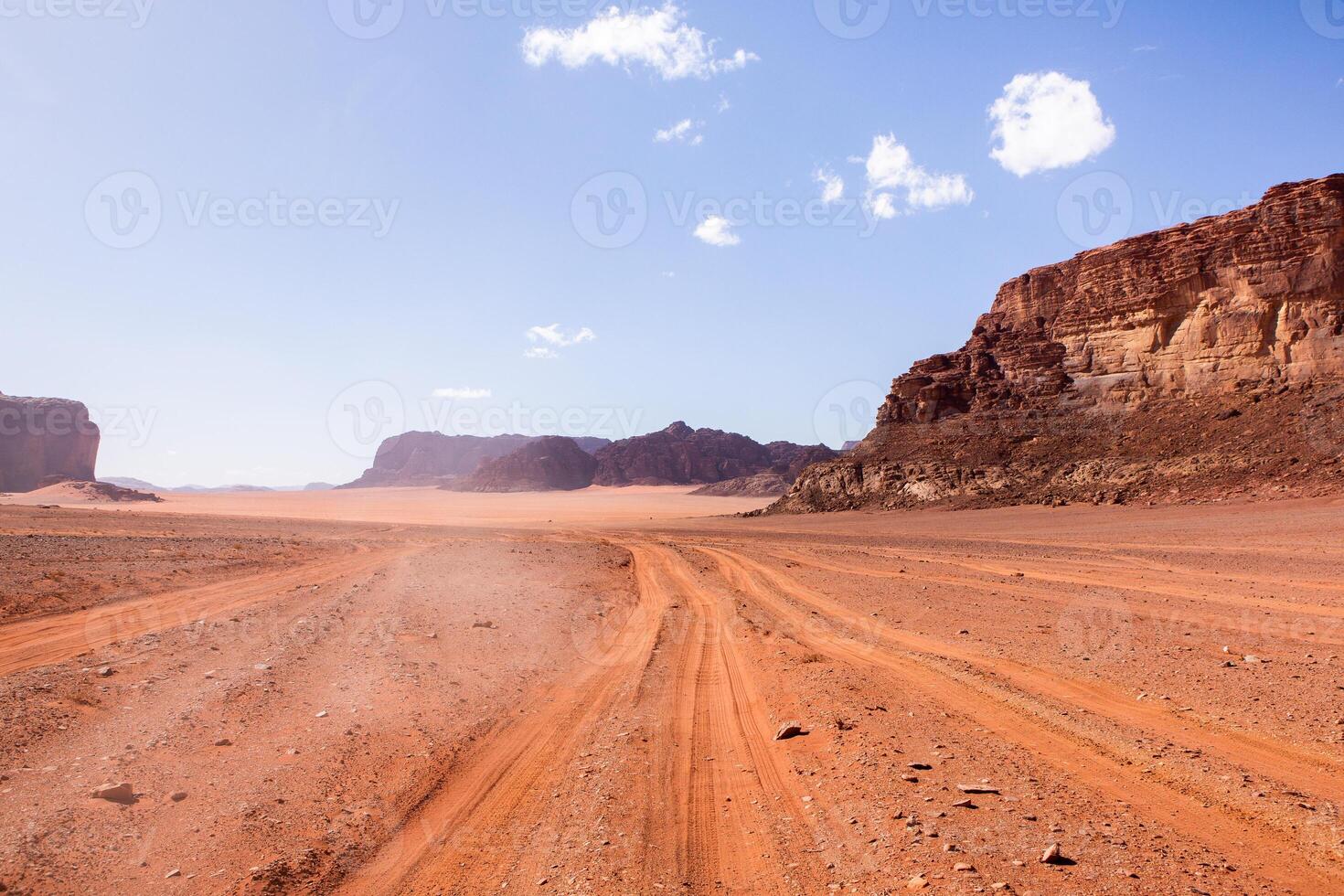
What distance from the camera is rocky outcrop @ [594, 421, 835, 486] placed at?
465ft

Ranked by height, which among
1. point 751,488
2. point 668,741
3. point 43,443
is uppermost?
point 43,443

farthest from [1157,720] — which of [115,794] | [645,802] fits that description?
[115,794]

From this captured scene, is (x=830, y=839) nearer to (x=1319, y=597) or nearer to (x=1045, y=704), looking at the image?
(x=1045, y=704)

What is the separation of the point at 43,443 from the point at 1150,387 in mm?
137218

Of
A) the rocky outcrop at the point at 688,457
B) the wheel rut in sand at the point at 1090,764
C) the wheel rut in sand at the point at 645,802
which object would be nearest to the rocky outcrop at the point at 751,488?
the rocky outcrop at the point at 688,457

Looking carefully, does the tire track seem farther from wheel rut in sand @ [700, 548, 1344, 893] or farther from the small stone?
the small stone

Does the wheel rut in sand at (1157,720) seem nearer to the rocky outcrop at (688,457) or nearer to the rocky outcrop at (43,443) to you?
the rocky outcrop at (688,457)

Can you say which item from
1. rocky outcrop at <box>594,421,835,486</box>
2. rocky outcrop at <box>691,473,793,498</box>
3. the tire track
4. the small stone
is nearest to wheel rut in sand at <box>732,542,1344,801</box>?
the tire track

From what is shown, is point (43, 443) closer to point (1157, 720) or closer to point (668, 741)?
point (668, 741)

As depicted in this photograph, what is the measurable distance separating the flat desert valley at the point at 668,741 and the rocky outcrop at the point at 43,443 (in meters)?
120

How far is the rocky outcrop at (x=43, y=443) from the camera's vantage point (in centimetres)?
10144

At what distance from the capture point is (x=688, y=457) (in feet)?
472

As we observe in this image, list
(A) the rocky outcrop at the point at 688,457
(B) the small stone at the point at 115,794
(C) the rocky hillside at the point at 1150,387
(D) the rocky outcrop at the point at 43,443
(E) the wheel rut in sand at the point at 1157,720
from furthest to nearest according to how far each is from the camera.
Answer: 1. (A) the rocky outcrop at the point at 688,457
2. (D) the rocky outcrop at the point at 43,443
3. (C) the rocky hillside at the point at 1150,387
4. (E) the wheel rut in sand at the point at 1157,720
5. (B) the small stone at the point at 115,794

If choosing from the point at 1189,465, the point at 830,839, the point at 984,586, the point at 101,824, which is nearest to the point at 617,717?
the point at 830,839
